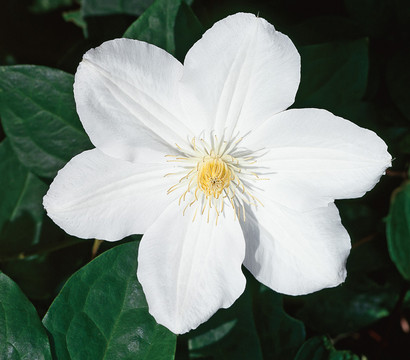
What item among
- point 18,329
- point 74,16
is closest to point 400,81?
point 74,16

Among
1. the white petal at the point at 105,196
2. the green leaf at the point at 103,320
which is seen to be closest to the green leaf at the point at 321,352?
the green leaf at the point at 103,320

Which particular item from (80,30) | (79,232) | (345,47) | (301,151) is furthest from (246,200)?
(80,30)

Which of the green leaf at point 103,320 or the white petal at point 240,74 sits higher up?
the white petal at point 240,74

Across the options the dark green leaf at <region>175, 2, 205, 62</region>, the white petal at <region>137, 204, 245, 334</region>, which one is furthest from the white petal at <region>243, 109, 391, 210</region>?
the dark green leaf at <region>175, 2, 205, 62</region>

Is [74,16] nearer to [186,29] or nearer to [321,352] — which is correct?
[186,29]

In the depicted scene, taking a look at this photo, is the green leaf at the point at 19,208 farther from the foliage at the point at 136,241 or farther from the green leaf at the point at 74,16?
the green leaf at the point at 74,16

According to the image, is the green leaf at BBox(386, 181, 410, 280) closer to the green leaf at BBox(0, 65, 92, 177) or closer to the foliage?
the foliage

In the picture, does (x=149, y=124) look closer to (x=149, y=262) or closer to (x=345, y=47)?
(x=149, y=262)
